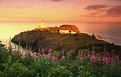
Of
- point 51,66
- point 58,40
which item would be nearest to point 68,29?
point 58,40

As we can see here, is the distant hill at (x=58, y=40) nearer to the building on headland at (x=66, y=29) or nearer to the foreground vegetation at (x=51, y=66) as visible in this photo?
the building on headland at (x=66, y=29)

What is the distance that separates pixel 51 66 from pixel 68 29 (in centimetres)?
2032

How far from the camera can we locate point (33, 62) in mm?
7332

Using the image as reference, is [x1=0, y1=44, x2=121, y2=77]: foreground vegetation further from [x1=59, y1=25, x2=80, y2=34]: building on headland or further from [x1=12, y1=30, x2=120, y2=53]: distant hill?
[x1=59, y1=25, x2=80, y2=34]: building on headland

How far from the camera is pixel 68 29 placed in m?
27.4

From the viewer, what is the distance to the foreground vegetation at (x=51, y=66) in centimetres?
625

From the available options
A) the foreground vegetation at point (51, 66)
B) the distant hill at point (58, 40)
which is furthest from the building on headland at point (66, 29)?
the foreground vegetation at point (51, 66)

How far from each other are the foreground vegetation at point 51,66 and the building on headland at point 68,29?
17.6 m

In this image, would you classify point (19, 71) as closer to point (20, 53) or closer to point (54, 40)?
point (20, 53)

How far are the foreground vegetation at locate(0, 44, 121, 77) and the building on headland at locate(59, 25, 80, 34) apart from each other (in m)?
17.6

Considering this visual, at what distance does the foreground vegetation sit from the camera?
6246 millimetres

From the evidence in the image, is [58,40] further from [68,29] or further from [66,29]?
[66,29]

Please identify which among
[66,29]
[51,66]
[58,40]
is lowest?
[58,40]

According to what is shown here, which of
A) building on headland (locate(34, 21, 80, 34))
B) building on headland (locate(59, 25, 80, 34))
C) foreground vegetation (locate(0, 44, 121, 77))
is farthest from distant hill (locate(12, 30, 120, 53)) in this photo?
foreground vegetation (locate(0, 44, 121, 77))
